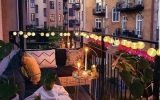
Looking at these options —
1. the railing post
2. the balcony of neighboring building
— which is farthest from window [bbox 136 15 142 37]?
the railing post

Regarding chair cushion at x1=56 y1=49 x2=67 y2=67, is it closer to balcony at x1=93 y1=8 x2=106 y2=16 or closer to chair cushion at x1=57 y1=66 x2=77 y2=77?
chair cushion at x1=57 y1=66 x2=77 y2=77

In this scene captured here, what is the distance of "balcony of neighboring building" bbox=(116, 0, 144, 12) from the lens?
1687 centimetres

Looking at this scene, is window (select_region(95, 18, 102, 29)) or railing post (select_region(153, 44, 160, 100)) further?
window (select_region(95, 18, 102, 29))

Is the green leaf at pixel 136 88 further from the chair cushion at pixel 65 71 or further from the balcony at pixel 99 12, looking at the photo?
the balcony at pixel 99 12

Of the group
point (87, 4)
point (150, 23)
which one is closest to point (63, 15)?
point (87, 4)

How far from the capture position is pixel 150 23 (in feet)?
52.0

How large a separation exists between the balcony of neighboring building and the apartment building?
1339 centimetres

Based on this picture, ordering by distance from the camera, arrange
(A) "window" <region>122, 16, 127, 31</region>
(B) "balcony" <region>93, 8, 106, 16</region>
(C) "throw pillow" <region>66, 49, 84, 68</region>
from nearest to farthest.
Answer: (C) "throw pillow" <region>66, 49, 84, 68</region>, (A) "window" <region>122, 16, 127, 31</region>, (B) "balcony" <region>93, 8, 106, 16</region>

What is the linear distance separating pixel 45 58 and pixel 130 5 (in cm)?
1362

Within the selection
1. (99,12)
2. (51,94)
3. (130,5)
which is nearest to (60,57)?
(51,94)

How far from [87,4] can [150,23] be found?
1094 cm

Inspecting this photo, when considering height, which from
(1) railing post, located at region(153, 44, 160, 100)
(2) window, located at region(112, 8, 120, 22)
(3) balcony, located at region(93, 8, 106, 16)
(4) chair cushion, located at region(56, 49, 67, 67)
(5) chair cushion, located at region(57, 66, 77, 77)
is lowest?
(5) chair cushion, located at region(57, 66, 77, 77)

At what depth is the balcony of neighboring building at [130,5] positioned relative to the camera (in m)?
16.9

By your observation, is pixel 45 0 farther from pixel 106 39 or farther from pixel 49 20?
pixel 106 39
